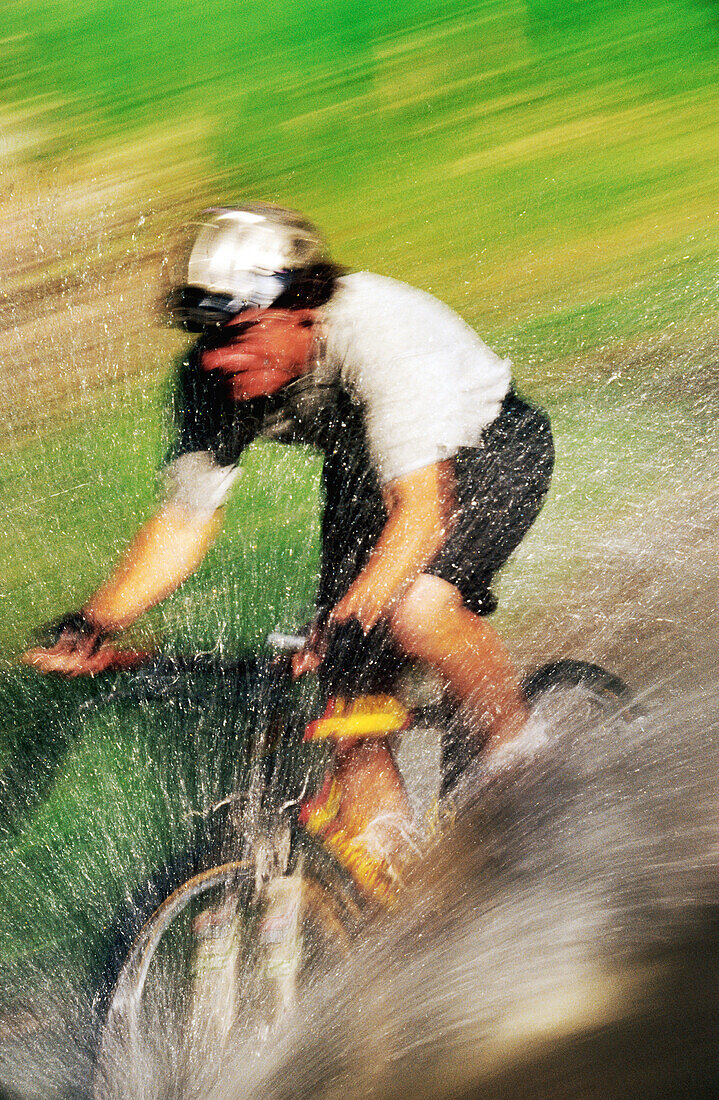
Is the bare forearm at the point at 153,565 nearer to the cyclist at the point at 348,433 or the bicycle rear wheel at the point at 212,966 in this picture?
the cyclist at the point at 348,433

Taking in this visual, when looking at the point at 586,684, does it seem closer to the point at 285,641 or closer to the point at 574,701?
the point at 574,701

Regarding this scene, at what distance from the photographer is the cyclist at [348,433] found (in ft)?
4.01

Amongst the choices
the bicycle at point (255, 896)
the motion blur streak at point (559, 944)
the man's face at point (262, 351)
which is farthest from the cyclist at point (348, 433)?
the motion blur streak at point (559, 944)

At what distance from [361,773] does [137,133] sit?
1.07 m

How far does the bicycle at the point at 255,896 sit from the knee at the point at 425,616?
0.30 ft

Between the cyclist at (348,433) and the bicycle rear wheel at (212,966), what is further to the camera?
the bicycle rear wheel at (212,966)

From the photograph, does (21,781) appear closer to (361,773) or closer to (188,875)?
(188,875)

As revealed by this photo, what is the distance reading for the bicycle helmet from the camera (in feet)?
3.97

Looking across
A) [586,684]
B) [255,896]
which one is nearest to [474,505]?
[586,684]

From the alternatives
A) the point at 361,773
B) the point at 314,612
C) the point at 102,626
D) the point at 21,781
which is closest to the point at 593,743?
the point at 361,773

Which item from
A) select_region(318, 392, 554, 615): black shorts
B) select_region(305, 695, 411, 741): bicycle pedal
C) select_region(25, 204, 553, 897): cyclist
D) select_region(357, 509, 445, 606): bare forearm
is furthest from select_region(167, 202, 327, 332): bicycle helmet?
select_region(305, 695, 411, 741): bicycle pedal

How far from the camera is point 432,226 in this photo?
4.06ft

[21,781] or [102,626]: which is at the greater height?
[102,626]

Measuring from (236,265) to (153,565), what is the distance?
1.56ft
